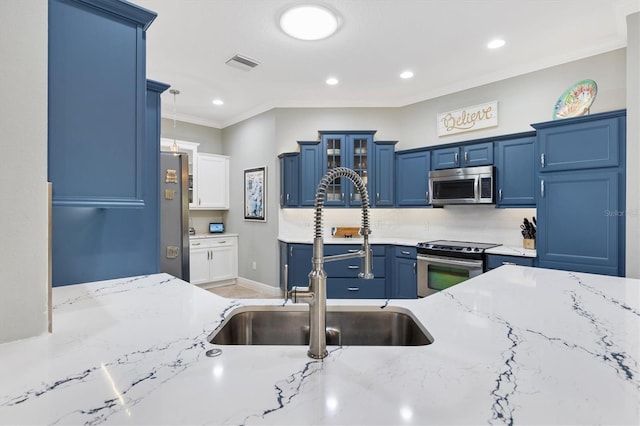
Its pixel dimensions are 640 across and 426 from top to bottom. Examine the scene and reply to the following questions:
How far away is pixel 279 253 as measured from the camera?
461 centimetres

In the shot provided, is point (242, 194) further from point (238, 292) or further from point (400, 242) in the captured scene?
point (400, 242)

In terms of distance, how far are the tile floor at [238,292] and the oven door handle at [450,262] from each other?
225 centimetres

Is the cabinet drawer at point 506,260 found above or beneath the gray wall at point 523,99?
beneath

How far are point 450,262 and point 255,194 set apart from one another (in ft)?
9.69

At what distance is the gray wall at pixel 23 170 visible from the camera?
89cm

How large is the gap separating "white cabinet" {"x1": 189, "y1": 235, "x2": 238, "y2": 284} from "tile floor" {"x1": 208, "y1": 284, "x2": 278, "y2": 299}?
16 centimetres

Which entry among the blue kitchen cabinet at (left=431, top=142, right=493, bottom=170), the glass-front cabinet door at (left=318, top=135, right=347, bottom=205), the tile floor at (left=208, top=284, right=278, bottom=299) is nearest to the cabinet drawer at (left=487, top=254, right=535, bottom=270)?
the blue kitchen cabinet at (left=431, top=142, right=493, bottom=170)

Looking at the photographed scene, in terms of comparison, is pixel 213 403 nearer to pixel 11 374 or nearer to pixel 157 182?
pixel 11 374

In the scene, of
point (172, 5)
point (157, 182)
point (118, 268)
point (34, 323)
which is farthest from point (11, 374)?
point (172, 5)

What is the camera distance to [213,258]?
16.7ft

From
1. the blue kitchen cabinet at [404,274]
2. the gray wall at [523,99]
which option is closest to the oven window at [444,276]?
the blue kitchen cabinet at [404,274]

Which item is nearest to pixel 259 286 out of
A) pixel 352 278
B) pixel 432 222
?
pixel 352 278

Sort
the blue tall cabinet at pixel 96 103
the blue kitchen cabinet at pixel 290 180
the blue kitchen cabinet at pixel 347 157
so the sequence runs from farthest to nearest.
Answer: the blue kitchen cabinet at pixel 290 180 < the blue kitchen cabinet at pixel 347 157 < the blue tall cabinet at pixel 96 103

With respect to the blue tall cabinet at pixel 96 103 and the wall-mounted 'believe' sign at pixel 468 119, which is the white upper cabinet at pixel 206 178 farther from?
the blue tall cabinet at pixel 96 103
